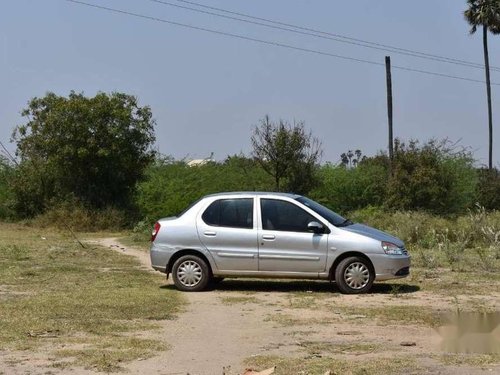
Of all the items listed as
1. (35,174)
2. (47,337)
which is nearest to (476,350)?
(47,337)

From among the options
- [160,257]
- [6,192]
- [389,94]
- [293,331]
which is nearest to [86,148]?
[6,192]

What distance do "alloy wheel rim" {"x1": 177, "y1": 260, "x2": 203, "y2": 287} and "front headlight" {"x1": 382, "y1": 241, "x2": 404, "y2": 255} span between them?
3264mm

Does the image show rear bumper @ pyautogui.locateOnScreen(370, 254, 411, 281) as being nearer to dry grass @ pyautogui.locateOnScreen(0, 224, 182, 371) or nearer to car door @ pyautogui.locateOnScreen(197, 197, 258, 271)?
car door @ pyautogui.locateOnScreen(197, 197, 258, 271)

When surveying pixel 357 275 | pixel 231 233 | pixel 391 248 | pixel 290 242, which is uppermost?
pixel 231 233

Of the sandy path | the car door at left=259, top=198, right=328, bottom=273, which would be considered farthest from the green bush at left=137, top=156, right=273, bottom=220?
the sandy path

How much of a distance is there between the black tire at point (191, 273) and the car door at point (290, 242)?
1043mm

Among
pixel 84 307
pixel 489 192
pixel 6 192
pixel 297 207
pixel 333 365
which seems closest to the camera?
pixel 333 365

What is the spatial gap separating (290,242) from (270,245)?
0.35 metres

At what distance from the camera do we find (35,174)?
41312 millimetres

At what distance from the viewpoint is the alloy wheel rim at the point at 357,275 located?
1288cm

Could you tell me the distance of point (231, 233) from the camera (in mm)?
13180

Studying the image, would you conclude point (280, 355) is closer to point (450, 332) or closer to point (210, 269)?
point (450, 332)

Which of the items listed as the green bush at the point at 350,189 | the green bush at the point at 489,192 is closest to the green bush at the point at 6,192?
the green bush at the point at 350,189

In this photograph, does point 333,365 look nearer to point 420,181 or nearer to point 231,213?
point 231,213
